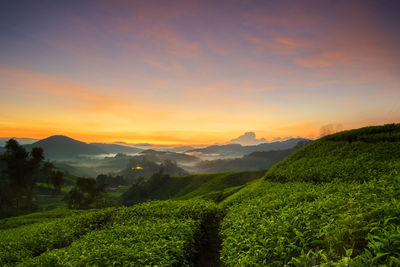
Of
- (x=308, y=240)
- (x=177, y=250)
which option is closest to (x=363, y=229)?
(x=308, y=240)

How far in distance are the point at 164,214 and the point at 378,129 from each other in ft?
103

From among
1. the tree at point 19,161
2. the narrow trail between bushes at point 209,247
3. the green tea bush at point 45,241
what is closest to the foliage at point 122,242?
the green tea bush at point 45,241

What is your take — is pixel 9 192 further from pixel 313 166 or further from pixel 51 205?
pixel 313 166

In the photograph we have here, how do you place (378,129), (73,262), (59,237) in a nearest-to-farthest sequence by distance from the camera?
1. (73,262)
2. (59,237)
3. (378,129)

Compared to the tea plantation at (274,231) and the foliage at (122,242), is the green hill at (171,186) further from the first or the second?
the foliage at (122,242)

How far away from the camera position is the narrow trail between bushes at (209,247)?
12.1 m

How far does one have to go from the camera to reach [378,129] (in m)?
28.6

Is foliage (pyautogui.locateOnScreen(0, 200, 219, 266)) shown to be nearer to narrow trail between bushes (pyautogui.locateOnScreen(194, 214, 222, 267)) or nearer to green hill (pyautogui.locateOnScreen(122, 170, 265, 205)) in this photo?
narrow trail between bushes (pyautogui.locateOnScreen(194, 214, 222, 267))

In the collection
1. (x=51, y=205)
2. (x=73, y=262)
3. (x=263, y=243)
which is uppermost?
(x=263, y=243)

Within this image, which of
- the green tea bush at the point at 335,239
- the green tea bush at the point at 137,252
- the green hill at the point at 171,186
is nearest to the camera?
the green tea bush at the point at 335,239

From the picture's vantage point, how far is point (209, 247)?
44.0 ft

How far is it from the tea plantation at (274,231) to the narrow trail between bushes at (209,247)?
0.20 ft

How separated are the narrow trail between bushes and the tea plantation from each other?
62 mm

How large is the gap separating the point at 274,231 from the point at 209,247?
300 inches
